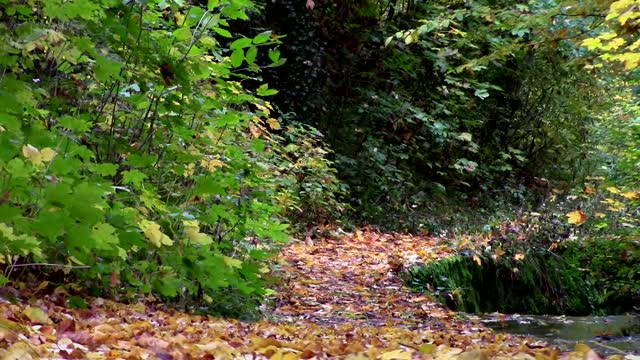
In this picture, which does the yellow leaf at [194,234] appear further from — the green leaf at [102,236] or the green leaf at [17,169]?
the green leaf at [17,169]

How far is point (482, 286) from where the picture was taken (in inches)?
331

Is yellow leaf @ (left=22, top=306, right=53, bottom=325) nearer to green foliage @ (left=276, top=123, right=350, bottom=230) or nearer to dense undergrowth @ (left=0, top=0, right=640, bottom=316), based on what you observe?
dense undergrowth @ (left=0, top=0, right=640, bottom=316)

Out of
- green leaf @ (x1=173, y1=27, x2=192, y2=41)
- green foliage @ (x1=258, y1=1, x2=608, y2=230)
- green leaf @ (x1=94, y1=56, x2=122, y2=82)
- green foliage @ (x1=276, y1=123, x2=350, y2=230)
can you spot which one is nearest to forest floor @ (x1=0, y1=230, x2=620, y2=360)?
green leaf @ (x1=94, y1=56, x2=122, y2=82)

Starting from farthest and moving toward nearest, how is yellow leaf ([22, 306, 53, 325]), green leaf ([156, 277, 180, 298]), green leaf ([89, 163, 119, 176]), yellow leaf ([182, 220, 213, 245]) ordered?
green leaf ([156, 277, 180, 298])
yellow leaf ([182, 220, 213, 245])
green leaf ([89, 163, 119, 176])
yellow leaf ([22, 306, 53, 325])

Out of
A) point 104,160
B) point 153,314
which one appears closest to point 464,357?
point 153,314

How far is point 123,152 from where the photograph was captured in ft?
13.0

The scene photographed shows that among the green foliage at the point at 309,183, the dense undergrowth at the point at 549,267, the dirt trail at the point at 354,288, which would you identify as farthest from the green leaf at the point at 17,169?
the green foliage at the point at 309,183

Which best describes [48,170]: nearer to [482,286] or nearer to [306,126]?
[482,286]

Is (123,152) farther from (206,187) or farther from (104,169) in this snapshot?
(104,169)

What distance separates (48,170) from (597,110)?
15101mm

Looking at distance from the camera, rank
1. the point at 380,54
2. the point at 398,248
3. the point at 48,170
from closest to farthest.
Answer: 1. the point at 48,170
2. the point at 398,248
3. the point at 380,54

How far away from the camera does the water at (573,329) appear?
19.2 ft

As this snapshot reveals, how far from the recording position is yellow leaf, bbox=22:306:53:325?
2568mm

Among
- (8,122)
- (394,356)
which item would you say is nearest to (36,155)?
(8,122)
